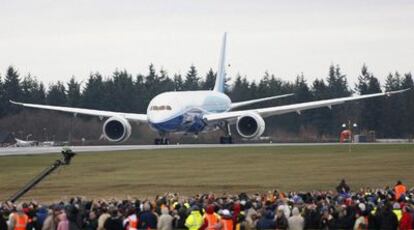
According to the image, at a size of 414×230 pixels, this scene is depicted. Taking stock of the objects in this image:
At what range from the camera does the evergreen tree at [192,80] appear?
183000 mm

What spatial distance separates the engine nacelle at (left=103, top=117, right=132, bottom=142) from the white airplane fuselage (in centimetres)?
199

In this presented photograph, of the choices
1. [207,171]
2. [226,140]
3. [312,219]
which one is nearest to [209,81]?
[226,140]

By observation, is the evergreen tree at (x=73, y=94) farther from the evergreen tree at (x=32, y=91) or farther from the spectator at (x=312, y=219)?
the spectator at (x=312, y=219)

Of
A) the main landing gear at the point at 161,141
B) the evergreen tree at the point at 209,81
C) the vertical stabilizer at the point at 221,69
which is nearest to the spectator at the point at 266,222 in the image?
the main landing gear at the point at 161,141

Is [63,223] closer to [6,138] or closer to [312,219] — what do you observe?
[312,219]

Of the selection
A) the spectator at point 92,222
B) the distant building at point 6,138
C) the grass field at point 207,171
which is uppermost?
the distant building at point 6,138

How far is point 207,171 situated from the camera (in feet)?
200

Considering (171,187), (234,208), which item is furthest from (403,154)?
(234,208)

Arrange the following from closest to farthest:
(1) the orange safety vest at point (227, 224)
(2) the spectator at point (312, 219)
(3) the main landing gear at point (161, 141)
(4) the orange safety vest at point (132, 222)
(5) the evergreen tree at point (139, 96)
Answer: (1) the orange safety vest at point (227, 224), (4) the orange safety vest at point (132, 222), (2) the spectator at point (312, 219), (3) the main landing gear at point (161, 141), (5) the evergreen tree at point (139, 96)

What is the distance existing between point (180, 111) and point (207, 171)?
1208 inches

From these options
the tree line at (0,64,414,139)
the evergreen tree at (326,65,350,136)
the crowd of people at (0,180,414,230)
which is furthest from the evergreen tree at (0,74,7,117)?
the crowd of people at (0,180,414,230)

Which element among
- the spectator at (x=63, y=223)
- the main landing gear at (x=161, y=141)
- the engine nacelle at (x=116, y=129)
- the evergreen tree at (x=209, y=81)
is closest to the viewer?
the spectator at (x=63, y=223)

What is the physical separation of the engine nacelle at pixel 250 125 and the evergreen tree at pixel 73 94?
194ft

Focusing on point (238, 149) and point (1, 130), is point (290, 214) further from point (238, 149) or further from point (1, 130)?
point (1, 130)
